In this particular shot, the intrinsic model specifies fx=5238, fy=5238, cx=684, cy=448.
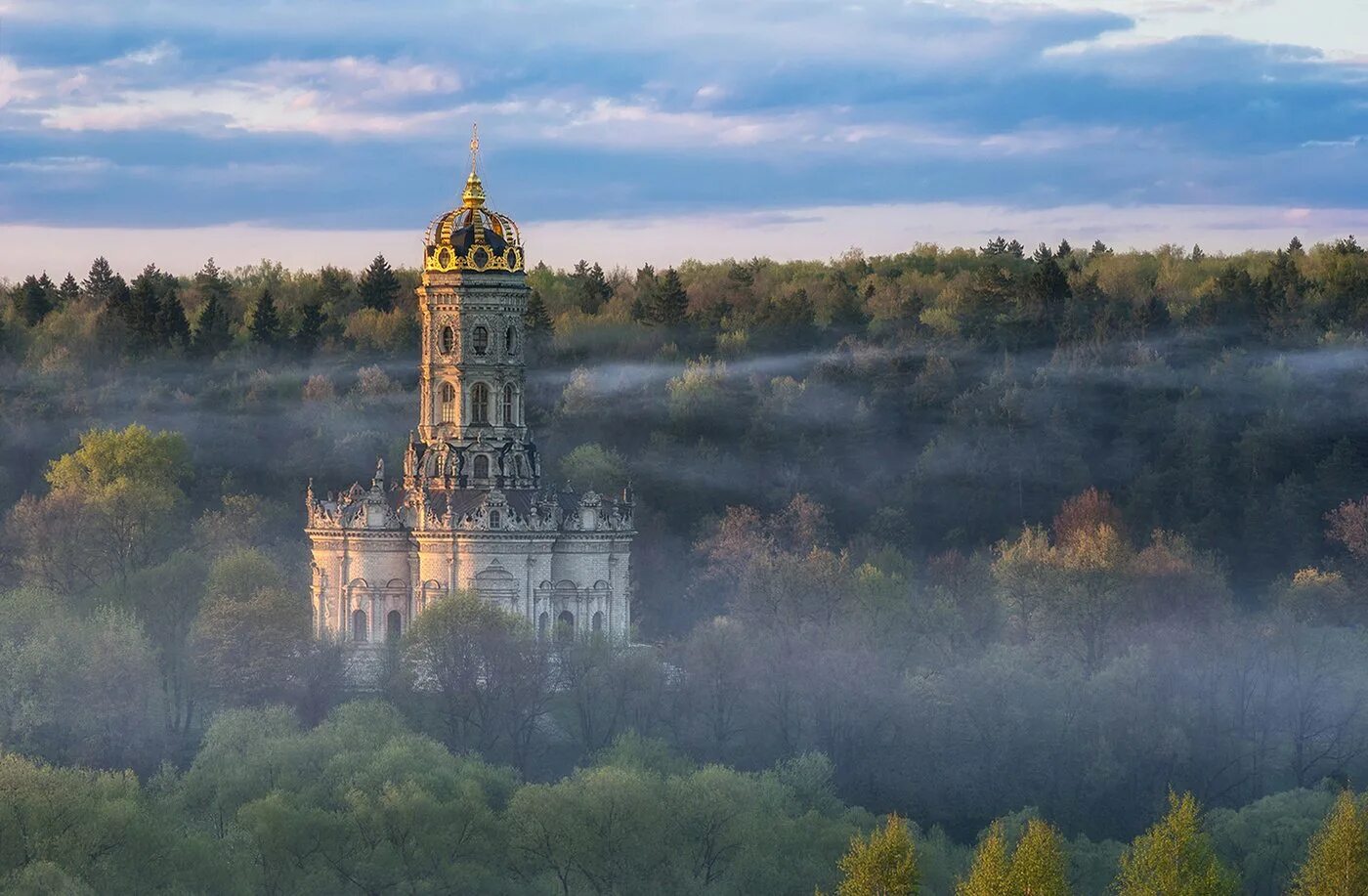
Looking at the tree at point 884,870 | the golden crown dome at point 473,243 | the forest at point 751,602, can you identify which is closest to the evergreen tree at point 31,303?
the forest at point 751,602

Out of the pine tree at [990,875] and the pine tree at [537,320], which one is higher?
the pine tree at [537,320]

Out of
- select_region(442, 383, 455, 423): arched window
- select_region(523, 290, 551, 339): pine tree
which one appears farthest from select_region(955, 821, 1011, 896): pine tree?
select_region(523, 290, 551, 339): pine tree

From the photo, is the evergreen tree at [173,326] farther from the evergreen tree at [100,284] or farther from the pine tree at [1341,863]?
the pine tree at [1341,863]

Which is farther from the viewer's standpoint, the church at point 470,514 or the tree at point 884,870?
the church at point 470,514

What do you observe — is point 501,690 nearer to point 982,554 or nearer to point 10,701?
point 10,701

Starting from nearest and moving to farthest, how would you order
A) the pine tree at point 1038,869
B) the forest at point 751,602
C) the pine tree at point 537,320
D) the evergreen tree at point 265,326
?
the pine tree at point 1038,869 → the forest at point 751,602 → the pine tree at point 537,320 → the evergreen tree at point 265,326

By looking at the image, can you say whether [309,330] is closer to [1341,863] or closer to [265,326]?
[265,326]

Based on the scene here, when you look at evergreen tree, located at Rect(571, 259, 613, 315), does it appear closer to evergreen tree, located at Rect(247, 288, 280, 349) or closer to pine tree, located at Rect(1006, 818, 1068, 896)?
evergreen tree, located at Rect(247, 288, 280, 349)
